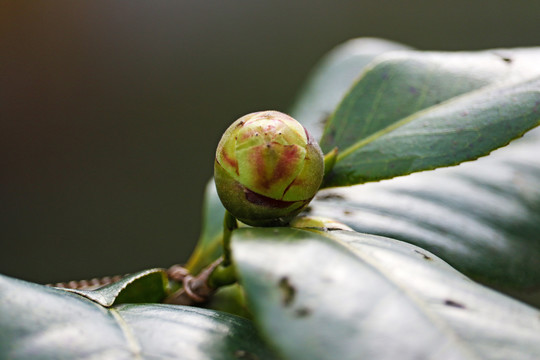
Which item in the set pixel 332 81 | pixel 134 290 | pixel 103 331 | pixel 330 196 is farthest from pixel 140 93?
pixel 103 331

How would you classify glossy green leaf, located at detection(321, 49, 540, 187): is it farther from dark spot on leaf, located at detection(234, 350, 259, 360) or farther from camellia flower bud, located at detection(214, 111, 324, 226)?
dark spot on leaf, located at detection(234, 350, 259, 360)

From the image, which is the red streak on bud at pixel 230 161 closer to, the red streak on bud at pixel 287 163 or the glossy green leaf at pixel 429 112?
the red streak on bud at pixel 287 163

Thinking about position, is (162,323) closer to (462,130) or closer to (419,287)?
(419,287)

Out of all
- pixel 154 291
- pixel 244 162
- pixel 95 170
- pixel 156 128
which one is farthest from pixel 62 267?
pixel 244 162

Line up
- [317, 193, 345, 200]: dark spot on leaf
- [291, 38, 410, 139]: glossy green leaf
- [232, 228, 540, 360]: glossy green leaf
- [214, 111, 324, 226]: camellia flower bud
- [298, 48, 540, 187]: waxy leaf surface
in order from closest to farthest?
[232, 228, 540, 360]: glossy green leaf, [214, 111, 324, 226]: camellia flower bud, [298, 48, 540, 187]: waxy leaf surface, [317, 193, 345, 200]: dark spot on leaf, [291, 38, 410, 139]: glossy green leaf

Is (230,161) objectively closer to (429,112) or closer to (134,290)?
(134,290)

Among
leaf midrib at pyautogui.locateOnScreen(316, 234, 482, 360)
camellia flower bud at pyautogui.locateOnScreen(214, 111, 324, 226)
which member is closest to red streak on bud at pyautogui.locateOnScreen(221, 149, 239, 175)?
camellia flower bud at pyautogui.locateOnScreen(214, 111, 324, 226)

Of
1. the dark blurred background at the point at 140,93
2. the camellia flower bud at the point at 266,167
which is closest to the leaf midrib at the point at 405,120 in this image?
the camellia flower bud at the point at 266,167
